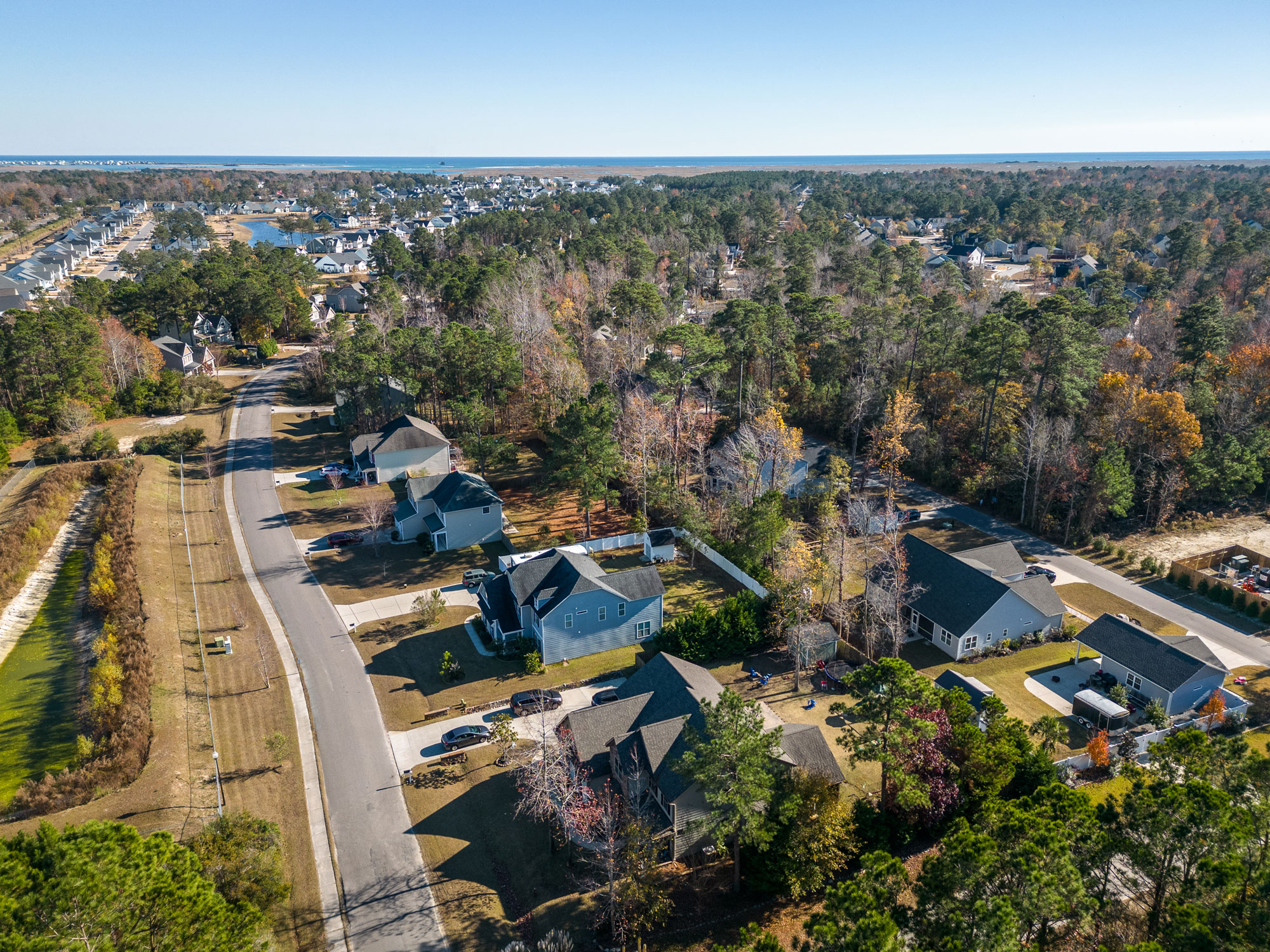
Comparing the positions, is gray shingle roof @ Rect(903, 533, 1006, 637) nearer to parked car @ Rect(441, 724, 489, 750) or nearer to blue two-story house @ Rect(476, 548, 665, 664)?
blue two-story house @ Rect(476, 548, 665, 664)

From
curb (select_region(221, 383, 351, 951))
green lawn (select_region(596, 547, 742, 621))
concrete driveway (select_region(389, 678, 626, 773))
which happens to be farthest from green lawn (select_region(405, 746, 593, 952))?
green lawn (select_region(596, 547, 742, 621))

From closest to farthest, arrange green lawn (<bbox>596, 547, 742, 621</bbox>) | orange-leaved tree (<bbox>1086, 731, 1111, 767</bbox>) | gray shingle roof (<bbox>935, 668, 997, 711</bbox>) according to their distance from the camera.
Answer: orange-leaved tree (<bbox>1086, 731, 1111, 767</bbox>)
gray shingle roof (<bbox>935, 668, 997, 711</bbox>)
green lawn (<bbox>596, 547, 742, 621</bbox>)

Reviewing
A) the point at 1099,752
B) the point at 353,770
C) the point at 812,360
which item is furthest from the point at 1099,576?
the point at 353,770

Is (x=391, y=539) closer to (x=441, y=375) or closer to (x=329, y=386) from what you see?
(x=441, y=375)

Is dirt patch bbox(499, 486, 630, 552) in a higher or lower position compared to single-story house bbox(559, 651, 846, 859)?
lower

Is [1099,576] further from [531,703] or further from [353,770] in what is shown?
[353,770]

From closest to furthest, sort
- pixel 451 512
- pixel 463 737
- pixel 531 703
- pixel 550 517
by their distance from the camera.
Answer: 1. pixel 463 737
2. pixel 531 703
3. pixel 451 512
4. pixel 550 517

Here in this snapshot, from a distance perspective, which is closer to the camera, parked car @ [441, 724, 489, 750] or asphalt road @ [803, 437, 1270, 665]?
parked car @ [441, 724, 489, 750]
